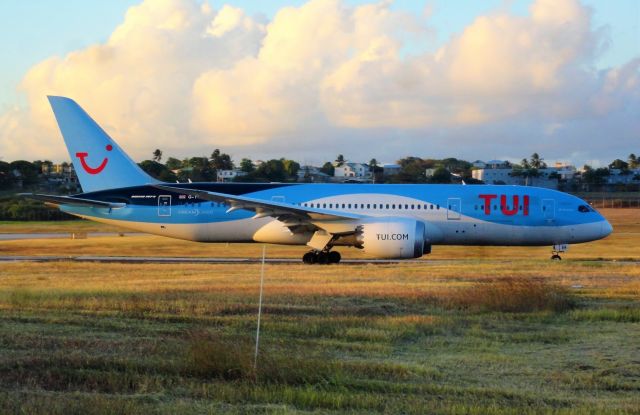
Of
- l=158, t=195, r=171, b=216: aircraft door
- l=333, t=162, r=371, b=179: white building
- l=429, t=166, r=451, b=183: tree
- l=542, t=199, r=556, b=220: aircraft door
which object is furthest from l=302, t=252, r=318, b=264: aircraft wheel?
l=333, t=162, r=371, b=179: white building

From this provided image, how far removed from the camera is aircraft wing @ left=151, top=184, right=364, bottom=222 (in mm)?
31795

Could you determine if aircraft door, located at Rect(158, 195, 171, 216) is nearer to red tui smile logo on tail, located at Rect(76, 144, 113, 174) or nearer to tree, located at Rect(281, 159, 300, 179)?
red tui smile logo on tail, located at Rect(76, 144, 113, 174)

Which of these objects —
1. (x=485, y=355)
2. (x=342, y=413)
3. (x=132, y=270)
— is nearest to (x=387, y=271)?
(x=132, y=270)

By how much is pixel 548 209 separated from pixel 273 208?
11.2m

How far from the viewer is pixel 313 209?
32656mm

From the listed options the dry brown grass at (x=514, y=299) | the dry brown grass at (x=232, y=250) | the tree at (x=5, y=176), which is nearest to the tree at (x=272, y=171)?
the tree at (x=5, y=176)

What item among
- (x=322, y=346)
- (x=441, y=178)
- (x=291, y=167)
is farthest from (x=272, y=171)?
(x=322, y=346)

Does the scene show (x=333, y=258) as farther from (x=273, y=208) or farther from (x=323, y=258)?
(x=273, y=208)

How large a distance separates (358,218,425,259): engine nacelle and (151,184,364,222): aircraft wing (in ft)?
4.21

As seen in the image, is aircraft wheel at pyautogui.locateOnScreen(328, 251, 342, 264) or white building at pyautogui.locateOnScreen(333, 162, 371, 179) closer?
aircraft wheel at pyautogui.locateOnScreen(328, 251, 342, 264)

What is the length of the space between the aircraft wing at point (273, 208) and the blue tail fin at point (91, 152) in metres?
4.65

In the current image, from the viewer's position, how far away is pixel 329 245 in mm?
33750

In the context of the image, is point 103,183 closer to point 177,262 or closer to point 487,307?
point 177,262

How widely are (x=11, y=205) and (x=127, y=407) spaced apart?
73.9 metres
